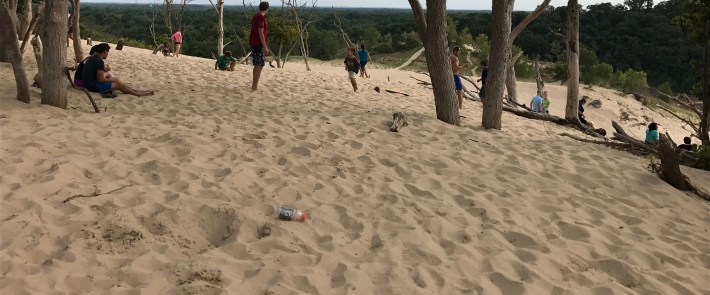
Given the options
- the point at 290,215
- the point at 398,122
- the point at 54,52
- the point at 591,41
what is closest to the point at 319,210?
the point at 290,215

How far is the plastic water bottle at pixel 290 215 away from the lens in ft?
12.7

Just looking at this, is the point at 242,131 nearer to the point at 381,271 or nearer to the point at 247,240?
the point at 247,240

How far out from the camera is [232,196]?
4207mm

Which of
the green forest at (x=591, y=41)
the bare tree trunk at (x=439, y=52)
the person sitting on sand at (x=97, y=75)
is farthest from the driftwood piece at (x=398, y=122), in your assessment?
the green forest at (x=591, y=41)

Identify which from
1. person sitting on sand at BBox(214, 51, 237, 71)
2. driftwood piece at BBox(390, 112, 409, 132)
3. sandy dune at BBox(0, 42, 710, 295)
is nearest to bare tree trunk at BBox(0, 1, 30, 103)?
sandy dune at BBox(0, 42, 710, 295)

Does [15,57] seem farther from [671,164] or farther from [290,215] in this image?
[671,164]

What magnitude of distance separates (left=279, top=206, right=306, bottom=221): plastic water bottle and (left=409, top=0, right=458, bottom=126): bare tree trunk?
4.45m

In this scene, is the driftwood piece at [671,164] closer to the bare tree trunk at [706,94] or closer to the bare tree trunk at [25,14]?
the bare tree trunk at [706,94]

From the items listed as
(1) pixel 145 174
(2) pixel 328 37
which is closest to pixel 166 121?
(1) pixel 145 174

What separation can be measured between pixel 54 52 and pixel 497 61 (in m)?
6.08

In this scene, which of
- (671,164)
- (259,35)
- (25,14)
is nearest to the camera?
(671,164)

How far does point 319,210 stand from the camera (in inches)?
162

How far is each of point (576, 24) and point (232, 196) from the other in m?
8.98

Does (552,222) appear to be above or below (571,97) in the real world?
below
